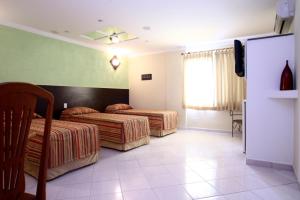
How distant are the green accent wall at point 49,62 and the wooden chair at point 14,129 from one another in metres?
3.19

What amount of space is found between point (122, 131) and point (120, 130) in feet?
0.15

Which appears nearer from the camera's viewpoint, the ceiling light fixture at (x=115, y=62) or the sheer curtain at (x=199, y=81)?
the sheer curtain at (x=199, y=81)

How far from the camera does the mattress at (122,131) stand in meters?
3.41

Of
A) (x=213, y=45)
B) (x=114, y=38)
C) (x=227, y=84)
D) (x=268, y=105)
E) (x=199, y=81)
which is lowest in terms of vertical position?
(x=268, y=105)

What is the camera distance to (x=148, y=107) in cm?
598

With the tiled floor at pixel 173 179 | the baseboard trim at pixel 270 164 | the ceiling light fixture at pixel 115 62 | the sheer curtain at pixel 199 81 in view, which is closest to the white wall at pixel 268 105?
the baseboard trim at pixel 270 164

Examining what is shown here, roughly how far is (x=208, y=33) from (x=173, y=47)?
128 cm

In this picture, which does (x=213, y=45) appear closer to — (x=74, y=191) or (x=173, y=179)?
(x=173, y=179)

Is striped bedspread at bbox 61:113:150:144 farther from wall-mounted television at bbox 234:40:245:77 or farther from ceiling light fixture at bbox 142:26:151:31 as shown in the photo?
wall-mounted television at bbox 234:40:245:77

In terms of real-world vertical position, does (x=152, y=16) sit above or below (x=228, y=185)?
above

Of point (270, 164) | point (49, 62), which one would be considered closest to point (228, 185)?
point (270, 164)

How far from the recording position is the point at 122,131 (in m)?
3.37

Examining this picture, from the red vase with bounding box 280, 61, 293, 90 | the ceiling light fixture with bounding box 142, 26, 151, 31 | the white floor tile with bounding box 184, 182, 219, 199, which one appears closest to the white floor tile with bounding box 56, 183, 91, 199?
the white floor tile with bounding box 184, 182, 219, 199

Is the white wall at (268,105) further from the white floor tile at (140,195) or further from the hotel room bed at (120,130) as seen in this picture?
the hotel room bed at (120,130)
